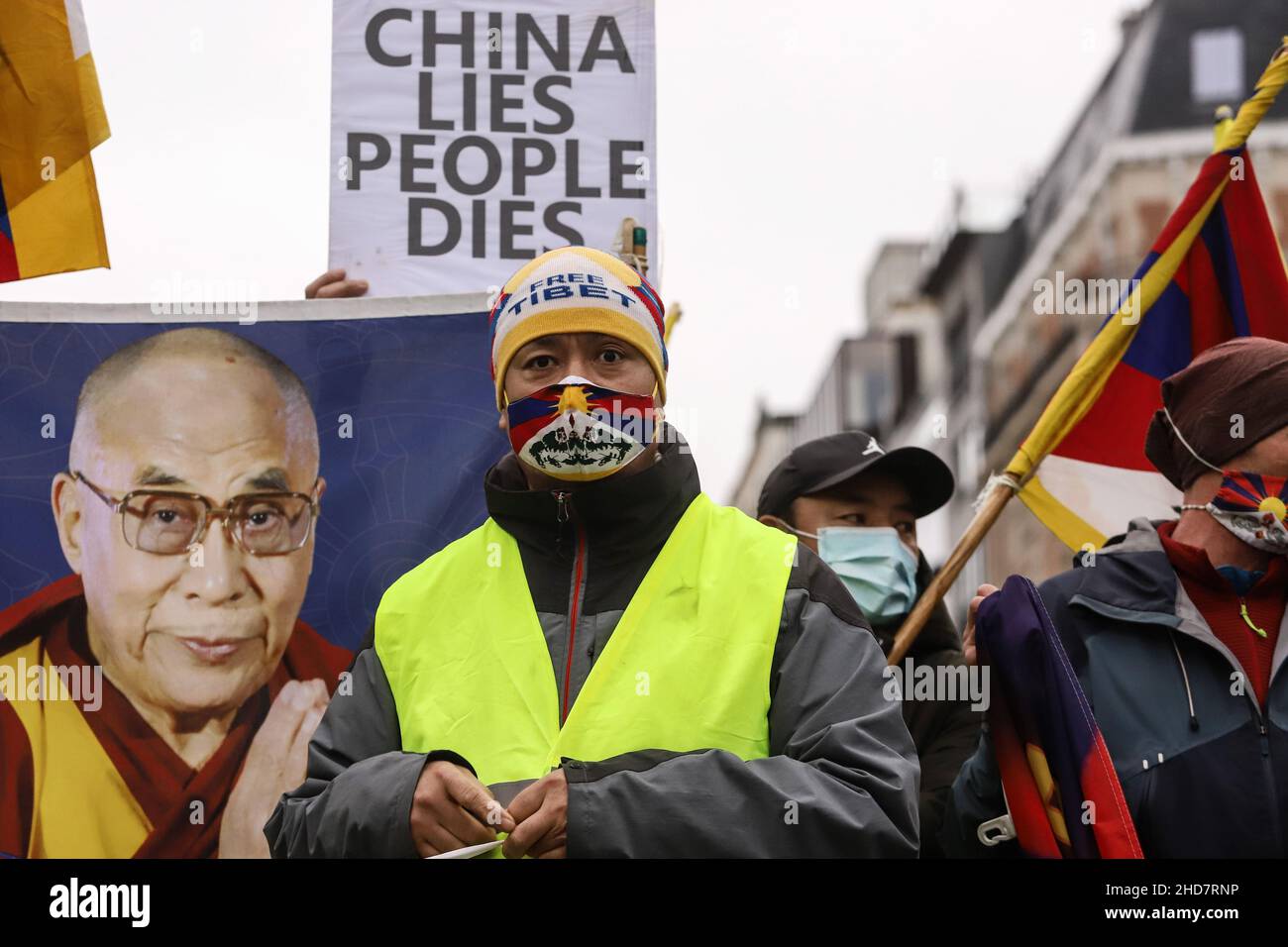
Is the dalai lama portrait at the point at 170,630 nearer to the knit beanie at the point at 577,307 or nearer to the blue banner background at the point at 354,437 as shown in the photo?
the blue banner background at the point at 354,437

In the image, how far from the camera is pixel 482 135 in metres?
5.86

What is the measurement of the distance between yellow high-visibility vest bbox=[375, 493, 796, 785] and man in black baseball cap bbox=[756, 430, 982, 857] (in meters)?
1.71

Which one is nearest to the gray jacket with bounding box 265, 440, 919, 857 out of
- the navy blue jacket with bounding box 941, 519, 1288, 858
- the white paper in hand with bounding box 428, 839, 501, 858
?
the white paper in hand with bounding box 428, 839, 501, 858

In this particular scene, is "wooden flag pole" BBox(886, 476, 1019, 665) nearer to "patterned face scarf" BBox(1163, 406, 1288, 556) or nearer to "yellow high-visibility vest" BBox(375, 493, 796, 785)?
"patterned face scarf" BBox(1163, 406, 1288, 556)

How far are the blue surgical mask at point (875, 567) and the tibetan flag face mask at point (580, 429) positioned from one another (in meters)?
1.72

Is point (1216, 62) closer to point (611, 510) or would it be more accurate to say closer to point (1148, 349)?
point (1148, 349)

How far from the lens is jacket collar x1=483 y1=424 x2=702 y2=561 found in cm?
368

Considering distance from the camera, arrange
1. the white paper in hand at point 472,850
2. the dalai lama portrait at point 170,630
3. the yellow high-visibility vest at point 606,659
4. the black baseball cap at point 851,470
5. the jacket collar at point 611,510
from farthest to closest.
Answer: the black baseball cap at point 851,470, the dalai lama portrait at point 170,630, the jacket collar at point 611,510, the yellow high-visibility vest at point 606,659, the white paper in hand at point 472,850

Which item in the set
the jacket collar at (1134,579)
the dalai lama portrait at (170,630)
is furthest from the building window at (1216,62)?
the jacket collar at (1134,579)

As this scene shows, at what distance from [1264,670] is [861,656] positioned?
1101 mm

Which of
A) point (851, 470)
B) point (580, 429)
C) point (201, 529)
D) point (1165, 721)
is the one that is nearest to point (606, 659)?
point (580, 429)

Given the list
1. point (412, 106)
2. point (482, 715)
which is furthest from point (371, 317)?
point (482, 715)

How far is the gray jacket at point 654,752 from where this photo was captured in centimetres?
320
